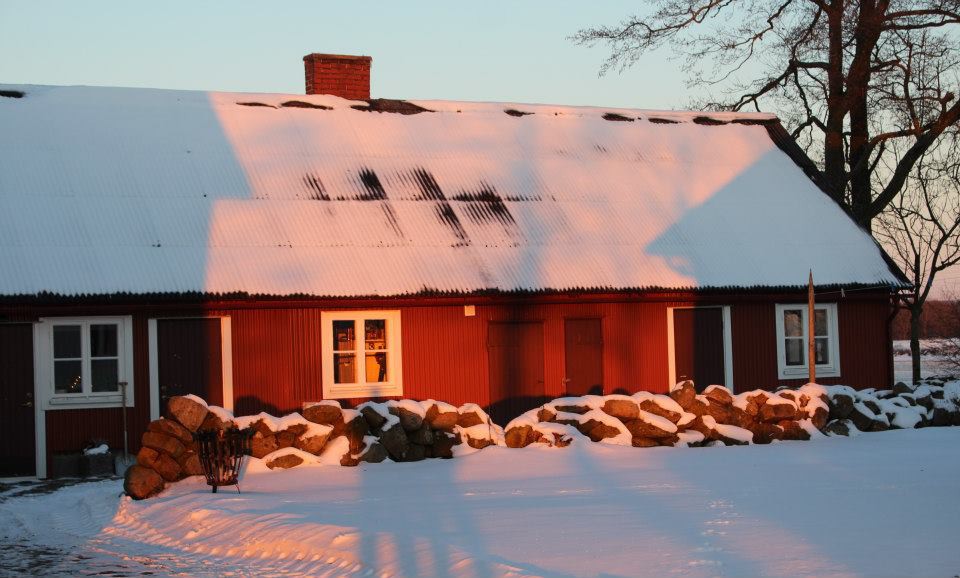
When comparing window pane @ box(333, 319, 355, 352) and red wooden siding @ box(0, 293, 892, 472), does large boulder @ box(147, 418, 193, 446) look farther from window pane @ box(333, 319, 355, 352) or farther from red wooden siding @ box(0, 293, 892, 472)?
window pane @ box(333, 319, 355, 352)

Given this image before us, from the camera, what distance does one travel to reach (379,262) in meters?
20.1

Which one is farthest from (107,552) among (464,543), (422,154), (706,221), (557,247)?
(706,221)

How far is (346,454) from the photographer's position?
655 inches

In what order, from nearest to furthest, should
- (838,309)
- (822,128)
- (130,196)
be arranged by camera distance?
(130,196) < (838,309) < (822,128)

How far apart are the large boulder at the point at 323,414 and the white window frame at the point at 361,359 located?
2.87 meters

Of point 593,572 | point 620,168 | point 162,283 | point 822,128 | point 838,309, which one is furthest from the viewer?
point 822,128

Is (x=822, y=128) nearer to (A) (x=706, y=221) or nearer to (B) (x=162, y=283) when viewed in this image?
(A) (x=706, y=221)

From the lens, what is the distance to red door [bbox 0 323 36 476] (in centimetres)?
1795

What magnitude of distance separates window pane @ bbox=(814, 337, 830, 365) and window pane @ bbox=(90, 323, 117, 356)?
1243 cm

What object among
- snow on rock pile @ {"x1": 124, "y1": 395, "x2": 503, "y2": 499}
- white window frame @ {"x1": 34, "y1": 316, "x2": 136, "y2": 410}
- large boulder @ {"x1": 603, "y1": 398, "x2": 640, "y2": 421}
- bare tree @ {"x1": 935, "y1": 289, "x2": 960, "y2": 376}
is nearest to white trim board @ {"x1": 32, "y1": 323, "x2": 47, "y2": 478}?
white window frame @ {"x1": 34, "y1": 316, "x2": 136, "y2": 410}

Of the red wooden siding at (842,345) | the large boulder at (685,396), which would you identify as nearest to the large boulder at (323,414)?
the large boulder at (685,396)

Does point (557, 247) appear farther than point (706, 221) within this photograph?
No

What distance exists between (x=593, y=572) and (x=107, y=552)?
472 centimetres

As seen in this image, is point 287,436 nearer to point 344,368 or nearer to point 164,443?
point 164,443
